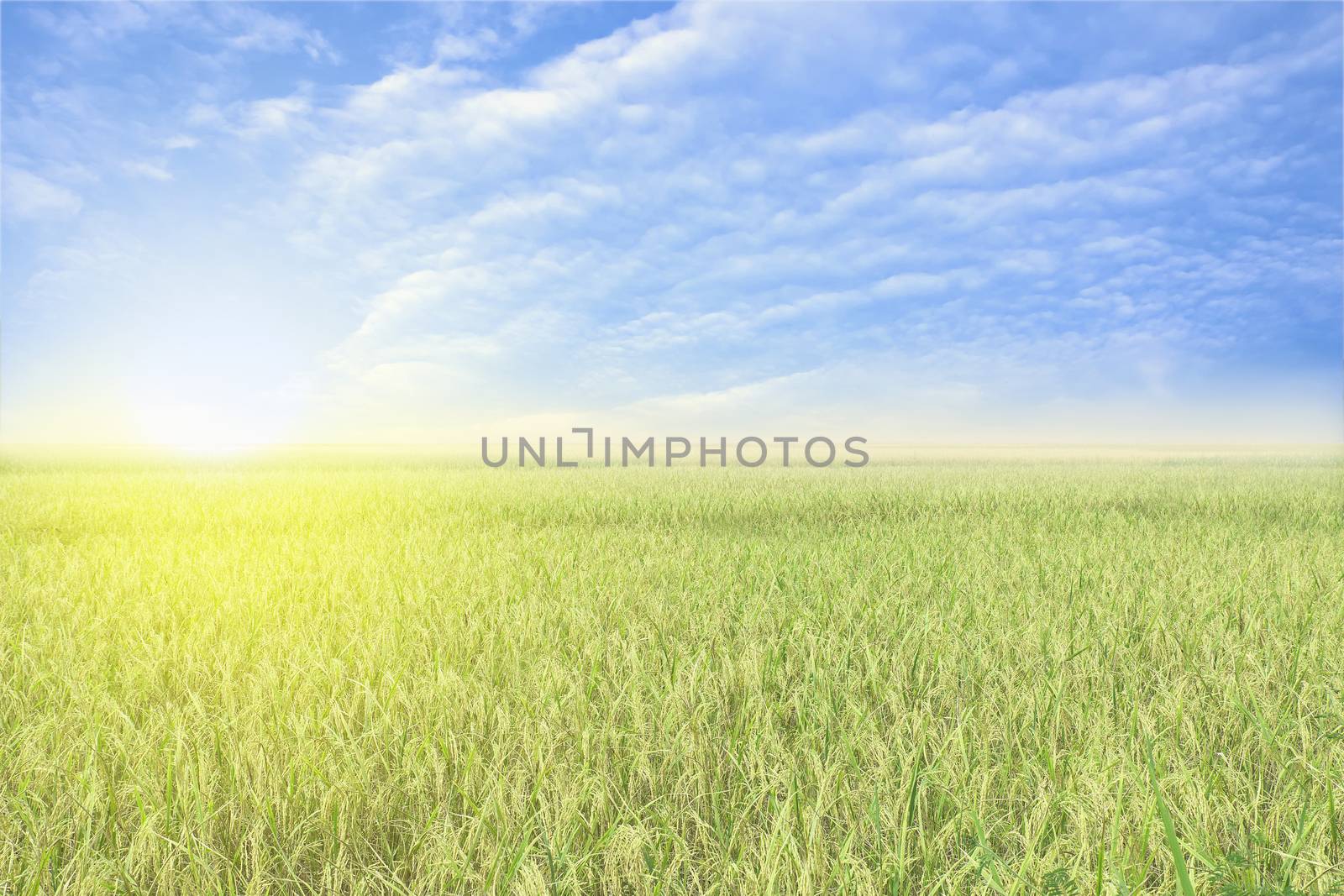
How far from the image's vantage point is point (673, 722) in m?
2.27

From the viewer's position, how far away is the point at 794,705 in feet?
7.97

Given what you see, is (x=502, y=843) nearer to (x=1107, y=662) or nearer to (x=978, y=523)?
(x=1107, y=662)

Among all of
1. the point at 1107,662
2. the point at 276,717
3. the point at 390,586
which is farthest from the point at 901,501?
the point at 276,717

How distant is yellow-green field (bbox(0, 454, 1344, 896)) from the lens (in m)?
1.62

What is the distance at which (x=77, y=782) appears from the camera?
194 cm

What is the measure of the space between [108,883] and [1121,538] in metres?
7.47

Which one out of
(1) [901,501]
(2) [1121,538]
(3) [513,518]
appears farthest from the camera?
(1) [901,501]

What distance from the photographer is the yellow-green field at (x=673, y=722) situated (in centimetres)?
162

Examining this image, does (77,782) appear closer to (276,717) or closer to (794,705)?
(276,717)

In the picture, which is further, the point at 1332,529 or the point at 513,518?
the point at 513,518

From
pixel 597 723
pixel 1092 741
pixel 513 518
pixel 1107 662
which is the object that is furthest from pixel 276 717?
pixel 513 518

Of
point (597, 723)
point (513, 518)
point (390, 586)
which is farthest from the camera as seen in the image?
point (513, 518)

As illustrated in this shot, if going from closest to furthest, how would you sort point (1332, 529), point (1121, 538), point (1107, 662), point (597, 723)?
point (597, 723)
point (1107, 662)
point (1121, 538)
point (1332, 529)

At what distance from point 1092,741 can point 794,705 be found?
0.99 meters
